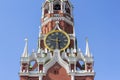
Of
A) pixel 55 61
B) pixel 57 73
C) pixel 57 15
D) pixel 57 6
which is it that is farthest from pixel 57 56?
pixel 57 6

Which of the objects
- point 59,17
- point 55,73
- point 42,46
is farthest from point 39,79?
point 59,17

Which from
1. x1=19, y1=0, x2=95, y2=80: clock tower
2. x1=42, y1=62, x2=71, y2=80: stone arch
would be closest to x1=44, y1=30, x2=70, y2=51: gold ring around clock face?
x1=19, y1=0, x2=95, y2=80: clock tower

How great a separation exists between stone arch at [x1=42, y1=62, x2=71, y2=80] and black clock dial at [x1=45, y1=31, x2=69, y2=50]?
2.82 m

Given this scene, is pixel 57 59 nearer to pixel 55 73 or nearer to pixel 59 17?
pixel 55 73

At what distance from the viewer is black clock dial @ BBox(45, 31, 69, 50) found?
56.4 m

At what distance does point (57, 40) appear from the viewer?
56656 millimetres

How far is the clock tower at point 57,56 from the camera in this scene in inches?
2096

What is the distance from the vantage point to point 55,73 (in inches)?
2114

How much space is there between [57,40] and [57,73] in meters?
4.70

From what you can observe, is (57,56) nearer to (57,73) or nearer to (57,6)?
(57,73)

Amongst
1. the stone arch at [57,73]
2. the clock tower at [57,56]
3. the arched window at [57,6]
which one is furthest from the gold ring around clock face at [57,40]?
the arched window at [57,6]

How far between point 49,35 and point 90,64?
6513 millimetres

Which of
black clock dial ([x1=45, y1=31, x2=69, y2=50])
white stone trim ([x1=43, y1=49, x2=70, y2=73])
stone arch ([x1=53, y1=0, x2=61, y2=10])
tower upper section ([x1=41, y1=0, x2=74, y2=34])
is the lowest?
white stone trim ([x1=43, y1=49, x2=70, y2=73])

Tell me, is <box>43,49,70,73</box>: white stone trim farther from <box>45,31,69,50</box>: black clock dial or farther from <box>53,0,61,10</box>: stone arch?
<box>53,0,61,10</box>: stone arch
